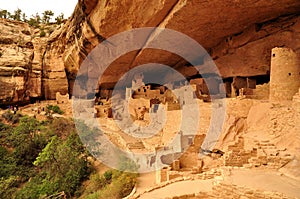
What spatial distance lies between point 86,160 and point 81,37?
18.4 ft

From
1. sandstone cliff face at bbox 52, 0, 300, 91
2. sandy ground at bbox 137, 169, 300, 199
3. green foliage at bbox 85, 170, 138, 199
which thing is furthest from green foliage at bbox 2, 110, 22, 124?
sandy ground at bbox 137, 169, 300, 199

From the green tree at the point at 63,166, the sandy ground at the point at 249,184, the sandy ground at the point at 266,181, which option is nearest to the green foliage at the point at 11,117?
the green tree at the point at 63,166

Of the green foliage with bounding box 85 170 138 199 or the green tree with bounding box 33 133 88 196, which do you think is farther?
the green tree with bounding box 33 133 88 196

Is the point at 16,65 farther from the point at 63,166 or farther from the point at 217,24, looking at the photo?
the point at 217,24

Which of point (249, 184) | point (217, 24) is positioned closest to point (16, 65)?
point (217, 24)

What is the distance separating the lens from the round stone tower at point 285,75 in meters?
5.88

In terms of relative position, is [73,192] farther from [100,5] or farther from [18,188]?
[100,5]

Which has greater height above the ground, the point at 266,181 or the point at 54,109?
the point at 54,109

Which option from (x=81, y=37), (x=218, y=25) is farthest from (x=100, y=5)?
(x=218, y=25)

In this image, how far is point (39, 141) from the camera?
433 inches

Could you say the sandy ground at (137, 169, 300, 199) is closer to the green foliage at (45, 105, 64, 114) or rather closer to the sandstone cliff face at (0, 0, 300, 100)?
the sandstone cliff face at (0, 0, 300, 100)

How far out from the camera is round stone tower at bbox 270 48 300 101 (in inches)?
231

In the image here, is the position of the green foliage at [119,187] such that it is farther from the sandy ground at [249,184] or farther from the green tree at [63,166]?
the sandy ground at [249,184]

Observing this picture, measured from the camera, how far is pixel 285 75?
5.94 metres
